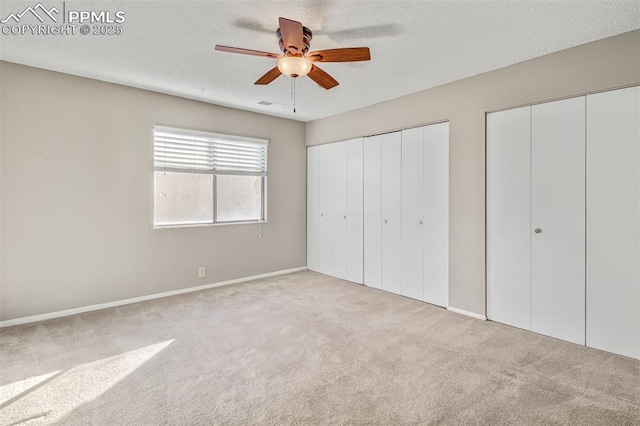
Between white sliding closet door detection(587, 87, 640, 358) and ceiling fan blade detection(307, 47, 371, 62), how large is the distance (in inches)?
79.0

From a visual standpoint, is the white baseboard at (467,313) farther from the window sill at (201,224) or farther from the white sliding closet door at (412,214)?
the window sill at (201,224)

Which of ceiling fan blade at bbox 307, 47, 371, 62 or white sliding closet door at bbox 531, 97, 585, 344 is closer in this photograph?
ceiling fan blade at bbox 307, 47, 371, 62

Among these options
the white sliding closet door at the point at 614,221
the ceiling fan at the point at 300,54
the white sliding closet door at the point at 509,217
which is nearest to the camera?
the ceiling fan at the point at 300,54

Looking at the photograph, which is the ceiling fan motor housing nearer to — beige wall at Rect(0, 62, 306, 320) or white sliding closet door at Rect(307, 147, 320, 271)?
beige wall at Rect(0, 62, 306, 320)

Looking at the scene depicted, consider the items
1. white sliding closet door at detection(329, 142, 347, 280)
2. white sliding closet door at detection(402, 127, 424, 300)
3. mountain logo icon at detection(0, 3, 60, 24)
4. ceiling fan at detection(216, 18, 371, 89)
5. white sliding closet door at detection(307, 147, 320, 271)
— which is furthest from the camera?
white sliding closet door at detection(307, 147, 320, 271)

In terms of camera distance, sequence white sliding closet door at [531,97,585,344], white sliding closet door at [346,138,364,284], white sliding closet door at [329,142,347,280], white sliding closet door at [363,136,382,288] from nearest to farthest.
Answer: white sliding closet door at [531,97,585,344], white sliding closet door at [363,136,382,288], white sliding closet door at [346,138,364,284], white sliding closet door at [329,142,347,280]

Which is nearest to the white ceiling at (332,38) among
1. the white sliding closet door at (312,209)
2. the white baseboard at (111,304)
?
the white sliding closet door at (312,209)

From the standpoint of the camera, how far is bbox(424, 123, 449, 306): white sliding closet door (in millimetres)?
3740

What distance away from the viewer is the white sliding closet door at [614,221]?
8.35 feet

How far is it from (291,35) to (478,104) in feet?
7.34

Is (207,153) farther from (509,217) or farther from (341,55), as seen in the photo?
(509,217)

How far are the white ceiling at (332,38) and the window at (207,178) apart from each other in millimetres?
793

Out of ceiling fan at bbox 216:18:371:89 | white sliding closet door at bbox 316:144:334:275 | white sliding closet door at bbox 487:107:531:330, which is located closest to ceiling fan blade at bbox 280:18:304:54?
ceiling fan at bbox 216:18:371:89

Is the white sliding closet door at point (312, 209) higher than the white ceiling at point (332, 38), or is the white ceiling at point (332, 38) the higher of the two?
the white ceiling at point (332, 38)
